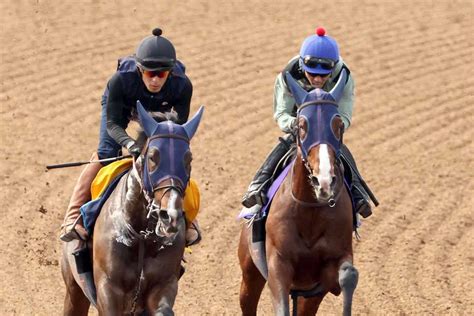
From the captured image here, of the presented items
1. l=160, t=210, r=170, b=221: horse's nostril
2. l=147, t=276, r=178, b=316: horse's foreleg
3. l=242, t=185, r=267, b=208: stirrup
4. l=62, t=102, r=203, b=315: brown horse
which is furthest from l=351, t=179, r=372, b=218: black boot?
l=160, t=210, r=170, b=221: horse's nostril

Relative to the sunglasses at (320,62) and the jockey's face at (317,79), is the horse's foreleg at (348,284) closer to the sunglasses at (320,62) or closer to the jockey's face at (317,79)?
the jockey's face at (317,79)

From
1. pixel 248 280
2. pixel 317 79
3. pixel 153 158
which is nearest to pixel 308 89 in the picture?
pixel 317 79

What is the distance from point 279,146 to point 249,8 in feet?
49.3

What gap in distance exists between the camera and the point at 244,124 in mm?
19766

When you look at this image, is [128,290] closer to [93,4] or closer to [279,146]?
[279,146]

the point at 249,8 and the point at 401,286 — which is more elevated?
the point at 401,286

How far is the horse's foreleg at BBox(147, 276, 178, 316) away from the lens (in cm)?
926

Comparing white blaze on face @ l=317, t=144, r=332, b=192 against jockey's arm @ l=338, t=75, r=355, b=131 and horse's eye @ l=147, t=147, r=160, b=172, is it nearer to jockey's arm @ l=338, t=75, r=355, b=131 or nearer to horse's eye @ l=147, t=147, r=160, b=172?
jockey's arm @ l=338, t=75, r=355, b=131

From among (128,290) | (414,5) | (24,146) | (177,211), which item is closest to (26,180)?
(24,146)

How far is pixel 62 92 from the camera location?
67.5ft

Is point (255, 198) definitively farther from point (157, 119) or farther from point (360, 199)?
point (157, 119)

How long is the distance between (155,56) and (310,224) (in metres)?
2.15

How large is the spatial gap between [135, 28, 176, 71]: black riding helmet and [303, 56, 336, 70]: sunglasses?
5.42ft

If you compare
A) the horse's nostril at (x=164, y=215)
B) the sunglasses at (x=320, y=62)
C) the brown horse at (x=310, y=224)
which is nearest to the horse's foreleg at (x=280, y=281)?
the brown horse at (x=310, y=224)
